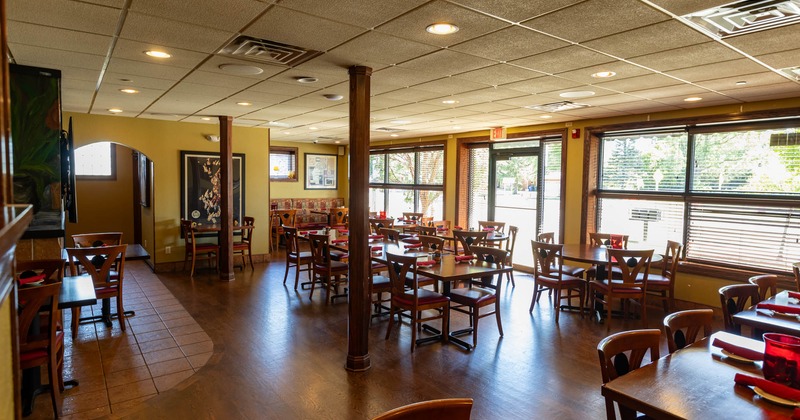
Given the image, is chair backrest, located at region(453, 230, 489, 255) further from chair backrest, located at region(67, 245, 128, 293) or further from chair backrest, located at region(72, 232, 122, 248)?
chair backrest, located at region(72, 232, 122, 248)

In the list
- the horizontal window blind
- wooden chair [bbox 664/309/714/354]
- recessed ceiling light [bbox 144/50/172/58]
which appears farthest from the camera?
the horizontal window blind

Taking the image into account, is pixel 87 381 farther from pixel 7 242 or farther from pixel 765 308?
pixel 765 308

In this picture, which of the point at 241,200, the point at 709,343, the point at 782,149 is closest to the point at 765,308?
the point at 709,343

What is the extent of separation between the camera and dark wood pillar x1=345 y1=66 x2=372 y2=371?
3697 millimetres

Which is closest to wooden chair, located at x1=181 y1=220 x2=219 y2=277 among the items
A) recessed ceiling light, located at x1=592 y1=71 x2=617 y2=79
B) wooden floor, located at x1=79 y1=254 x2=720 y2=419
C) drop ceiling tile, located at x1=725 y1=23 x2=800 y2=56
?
wooden floor, located at x1=79 y1=254 x2=720 y2=419

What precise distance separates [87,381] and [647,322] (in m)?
5.39

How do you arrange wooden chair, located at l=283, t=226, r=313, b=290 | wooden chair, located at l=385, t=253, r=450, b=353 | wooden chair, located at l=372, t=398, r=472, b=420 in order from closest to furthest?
wooden chair, located at l=372, t=398, r=472, b=420, wooden chair, located at l=385, t=253, r=450, b=353, wooden chair, located at l=283, t=226, r=313, b=290

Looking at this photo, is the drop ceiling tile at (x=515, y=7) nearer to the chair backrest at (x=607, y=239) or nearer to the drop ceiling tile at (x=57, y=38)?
the drop ceiling tile at (x=57, y=38)

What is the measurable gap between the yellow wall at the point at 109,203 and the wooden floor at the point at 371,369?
5093 millimetres

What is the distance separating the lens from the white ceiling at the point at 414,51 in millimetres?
2514

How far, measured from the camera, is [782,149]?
5105 millimetres

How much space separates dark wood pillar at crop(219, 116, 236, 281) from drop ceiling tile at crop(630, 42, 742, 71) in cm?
550

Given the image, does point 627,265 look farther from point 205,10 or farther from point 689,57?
point 205,10

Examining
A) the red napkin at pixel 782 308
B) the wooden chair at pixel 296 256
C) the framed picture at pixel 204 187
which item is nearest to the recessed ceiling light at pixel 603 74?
the red napkin at pixel 782 308
